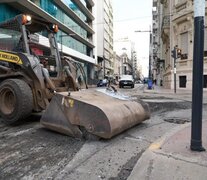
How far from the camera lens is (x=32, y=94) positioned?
796 centimetres

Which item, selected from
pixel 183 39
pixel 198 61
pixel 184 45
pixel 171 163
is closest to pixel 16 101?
pixel 171 163

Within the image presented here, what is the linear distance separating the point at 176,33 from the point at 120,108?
83.7 ft

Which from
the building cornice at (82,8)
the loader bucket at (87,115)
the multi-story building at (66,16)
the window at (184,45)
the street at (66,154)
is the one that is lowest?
the street at (66,154)

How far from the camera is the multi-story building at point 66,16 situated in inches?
1266

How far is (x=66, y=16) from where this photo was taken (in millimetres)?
51969

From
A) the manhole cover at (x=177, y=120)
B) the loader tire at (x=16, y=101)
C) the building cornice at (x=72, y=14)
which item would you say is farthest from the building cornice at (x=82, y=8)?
the loader tire at (x=16, y=101)

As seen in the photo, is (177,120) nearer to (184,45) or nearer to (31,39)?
(31,39)

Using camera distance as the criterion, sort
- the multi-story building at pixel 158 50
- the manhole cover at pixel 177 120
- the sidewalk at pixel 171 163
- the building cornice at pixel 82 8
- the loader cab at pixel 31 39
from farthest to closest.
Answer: the building cornice at pixel 82 8, the multi-story building at pixel 158 50, the manhole cover at pixel 177 120, the loader cab at pixel 31 39, the sidewalk at pixel 171 163

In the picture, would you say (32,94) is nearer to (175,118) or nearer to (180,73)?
(175,118)

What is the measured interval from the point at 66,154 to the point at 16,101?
9.31ft

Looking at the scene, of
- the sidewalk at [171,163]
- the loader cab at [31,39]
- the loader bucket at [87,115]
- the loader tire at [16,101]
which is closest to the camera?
the sidewalk at [171,163]

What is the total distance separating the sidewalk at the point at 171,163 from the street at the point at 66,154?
23cm

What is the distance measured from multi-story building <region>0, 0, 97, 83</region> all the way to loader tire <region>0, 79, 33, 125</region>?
18.1 metres

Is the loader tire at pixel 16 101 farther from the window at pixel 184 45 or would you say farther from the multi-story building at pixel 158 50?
the multi-story building at pixel 158 50
